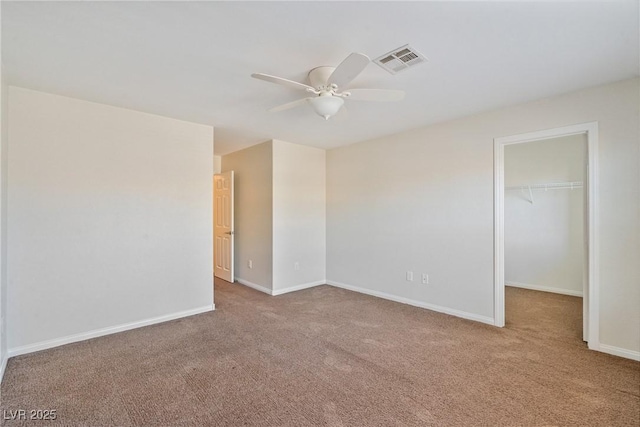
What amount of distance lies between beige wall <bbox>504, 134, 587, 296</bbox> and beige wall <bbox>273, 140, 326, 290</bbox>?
3201 mm

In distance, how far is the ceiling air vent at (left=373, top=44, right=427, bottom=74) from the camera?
2070 mm

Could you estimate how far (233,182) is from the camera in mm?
5320

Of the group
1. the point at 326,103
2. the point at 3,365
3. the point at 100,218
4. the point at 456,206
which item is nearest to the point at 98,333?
the point at 3,365

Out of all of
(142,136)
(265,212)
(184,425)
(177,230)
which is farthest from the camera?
(265,212)

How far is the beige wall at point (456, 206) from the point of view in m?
2.60

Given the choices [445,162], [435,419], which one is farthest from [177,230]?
[445,162]

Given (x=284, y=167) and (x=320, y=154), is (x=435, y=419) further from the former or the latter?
(x=320, y=154)

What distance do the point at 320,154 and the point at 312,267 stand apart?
2.07 meters

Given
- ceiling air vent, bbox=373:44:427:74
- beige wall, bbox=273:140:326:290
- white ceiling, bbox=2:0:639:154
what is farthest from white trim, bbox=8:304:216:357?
ceiling air vent, bbox=373:44:427:74

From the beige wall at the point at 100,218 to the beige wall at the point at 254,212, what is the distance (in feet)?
3.37

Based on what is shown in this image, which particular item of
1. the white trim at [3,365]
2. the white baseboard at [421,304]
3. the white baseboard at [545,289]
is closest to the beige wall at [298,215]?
the white baseboard at [421,304]

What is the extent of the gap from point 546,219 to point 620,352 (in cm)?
270

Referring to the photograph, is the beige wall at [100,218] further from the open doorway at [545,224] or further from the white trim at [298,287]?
the open doorway at [545,224]

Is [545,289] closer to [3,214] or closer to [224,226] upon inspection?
[224,226]
